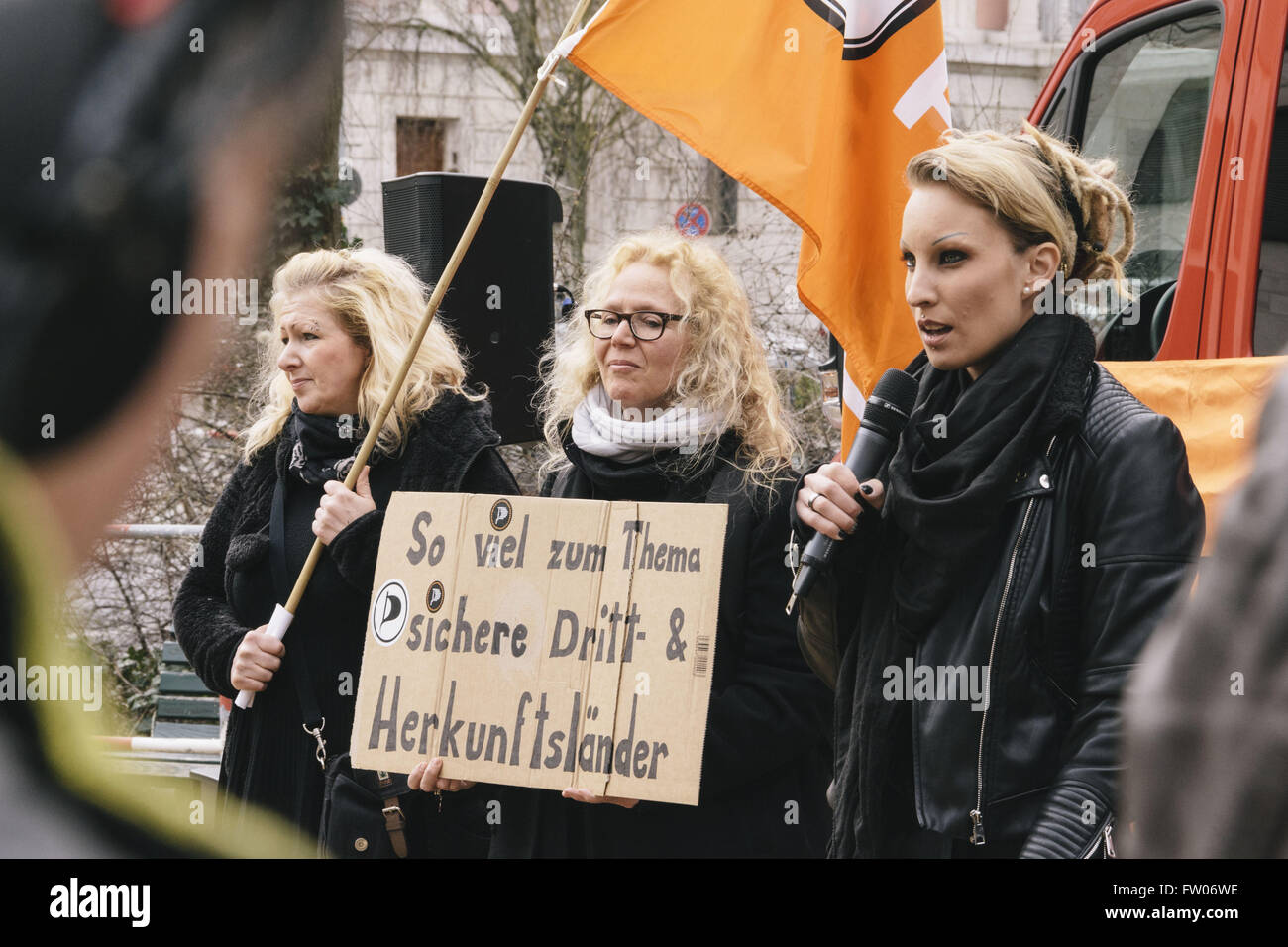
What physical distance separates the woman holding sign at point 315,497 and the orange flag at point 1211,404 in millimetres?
1697

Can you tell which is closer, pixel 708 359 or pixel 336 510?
pixel 708 359

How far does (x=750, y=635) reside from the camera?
10.4 feet

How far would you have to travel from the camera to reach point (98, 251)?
658mm

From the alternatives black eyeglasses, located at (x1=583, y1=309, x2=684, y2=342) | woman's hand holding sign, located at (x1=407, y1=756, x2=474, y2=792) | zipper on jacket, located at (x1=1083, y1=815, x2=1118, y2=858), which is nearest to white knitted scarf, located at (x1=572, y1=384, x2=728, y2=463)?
black eyeglasses, located at (x1=583, y1=309, x2=684, y2=342)

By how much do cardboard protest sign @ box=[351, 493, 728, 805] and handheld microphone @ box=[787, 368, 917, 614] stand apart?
0.31 meters

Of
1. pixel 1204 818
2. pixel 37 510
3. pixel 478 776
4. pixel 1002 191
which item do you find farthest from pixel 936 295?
pixel 37 510

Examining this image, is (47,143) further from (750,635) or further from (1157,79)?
(1157,79)

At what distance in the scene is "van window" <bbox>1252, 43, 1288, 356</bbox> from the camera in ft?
10.8

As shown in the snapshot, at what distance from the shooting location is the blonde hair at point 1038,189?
8.45ft

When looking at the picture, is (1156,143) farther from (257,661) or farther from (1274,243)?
(257,661)

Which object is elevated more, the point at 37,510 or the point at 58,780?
the point at 37,510

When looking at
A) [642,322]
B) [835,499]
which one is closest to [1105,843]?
[835,499]

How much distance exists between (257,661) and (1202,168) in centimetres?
270
